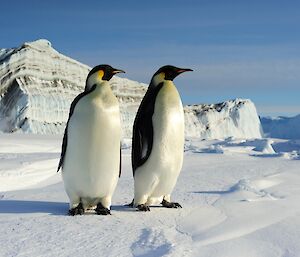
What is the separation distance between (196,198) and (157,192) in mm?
592

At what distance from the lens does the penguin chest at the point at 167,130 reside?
421cm

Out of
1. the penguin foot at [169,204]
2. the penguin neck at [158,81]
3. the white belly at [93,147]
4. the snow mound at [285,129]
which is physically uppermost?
the penguin neck at [158,81]

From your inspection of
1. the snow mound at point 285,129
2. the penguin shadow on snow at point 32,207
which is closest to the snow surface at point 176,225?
the penguin shadow on snow at point 32,207

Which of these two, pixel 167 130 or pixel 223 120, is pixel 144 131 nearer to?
pixel 167 130

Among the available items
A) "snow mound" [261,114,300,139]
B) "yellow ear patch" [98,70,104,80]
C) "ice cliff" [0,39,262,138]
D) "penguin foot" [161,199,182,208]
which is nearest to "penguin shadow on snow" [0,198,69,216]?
"penguin foot" [161,199,182,208]

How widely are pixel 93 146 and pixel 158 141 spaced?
1.92 feet

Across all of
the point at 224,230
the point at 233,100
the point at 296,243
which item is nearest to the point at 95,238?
the point at 224,230

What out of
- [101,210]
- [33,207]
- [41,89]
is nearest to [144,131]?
[101,210]

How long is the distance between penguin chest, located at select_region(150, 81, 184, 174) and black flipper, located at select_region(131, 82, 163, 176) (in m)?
0.04

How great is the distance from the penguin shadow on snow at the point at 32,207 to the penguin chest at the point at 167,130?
0.91 meters

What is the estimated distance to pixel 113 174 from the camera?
4.11 meters

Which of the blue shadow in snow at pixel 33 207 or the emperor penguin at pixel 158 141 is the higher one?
the emperor penguin at pixel 158 141

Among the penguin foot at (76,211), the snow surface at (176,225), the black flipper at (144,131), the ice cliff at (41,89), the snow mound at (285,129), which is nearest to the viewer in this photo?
the snow surface at (176,225)

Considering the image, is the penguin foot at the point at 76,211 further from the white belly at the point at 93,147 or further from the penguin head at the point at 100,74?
the penguin head at the point at 100,74
